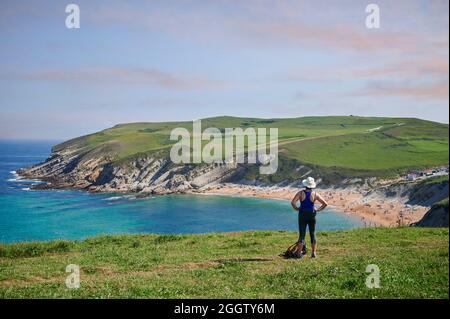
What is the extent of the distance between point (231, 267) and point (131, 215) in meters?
107

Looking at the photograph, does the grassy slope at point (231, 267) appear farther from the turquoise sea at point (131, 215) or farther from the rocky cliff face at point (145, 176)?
the rocky cliff face at point (145, 176)

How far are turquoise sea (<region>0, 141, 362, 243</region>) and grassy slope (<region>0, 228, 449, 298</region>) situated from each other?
239 feet

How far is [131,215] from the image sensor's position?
400ft

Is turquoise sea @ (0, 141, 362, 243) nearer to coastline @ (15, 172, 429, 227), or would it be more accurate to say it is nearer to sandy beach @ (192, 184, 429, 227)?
coastline @ (15, 172, 429, 227)

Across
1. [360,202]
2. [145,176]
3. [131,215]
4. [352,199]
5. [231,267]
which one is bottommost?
[131,215]

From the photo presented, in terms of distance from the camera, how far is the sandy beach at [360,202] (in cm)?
10950

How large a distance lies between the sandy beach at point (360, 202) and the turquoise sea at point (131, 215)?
241 inches

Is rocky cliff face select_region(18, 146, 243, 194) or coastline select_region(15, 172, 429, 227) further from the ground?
rocky cliff face select_region(18, 146, 243, 194)

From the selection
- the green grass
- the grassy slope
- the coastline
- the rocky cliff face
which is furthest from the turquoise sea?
the grassy slope

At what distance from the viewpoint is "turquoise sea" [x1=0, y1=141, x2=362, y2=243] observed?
104 metres

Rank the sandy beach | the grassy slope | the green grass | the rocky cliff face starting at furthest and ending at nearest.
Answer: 1. the rocky cliff face
2. the green grass
3. the sandy beach
4. the grassy slope

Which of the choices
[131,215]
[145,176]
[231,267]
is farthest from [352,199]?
[231,267]

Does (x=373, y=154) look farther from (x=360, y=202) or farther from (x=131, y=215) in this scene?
(x=131, y=215)

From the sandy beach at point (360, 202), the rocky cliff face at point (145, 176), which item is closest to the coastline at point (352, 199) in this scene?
the sandy beach at point (360, 202)
